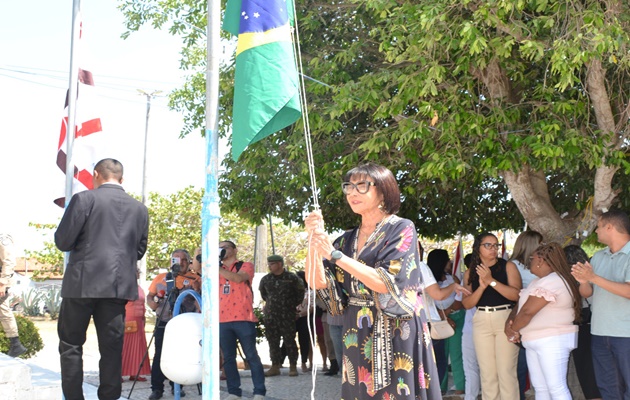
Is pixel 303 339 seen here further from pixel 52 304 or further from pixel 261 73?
pixel 52 304

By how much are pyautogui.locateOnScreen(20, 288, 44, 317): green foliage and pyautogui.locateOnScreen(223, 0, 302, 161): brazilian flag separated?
88.3ft

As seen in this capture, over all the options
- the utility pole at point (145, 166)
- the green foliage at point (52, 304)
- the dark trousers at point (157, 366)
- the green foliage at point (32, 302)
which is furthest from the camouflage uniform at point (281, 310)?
the green foliage at point (32, 302)

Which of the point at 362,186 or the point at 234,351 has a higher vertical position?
the point at 362,186

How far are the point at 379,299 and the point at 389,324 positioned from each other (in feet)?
0.49

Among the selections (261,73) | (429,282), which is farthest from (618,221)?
(261,73)

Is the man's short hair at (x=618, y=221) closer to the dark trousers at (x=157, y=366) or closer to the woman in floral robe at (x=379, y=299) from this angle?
the woman in floral robe at (x=379, y=299)

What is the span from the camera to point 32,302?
29.6m

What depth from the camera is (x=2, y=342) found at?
38.7ft

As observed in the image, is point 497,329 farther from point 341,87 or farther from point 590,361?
point 341,87

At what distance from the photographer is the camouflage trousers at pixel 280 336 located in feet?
39.9

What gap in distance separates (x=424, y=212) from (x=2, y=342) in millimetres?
6853

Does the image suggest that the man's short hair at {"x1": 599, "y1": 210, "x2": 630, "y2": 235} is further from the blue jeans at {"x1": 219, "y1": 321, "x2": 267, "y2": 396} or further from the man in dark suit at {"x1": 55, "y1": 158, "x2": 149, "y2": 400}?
A: the blue jeans at {"x1": 219, "y1": 321, "x2": 267, "y2": 396}

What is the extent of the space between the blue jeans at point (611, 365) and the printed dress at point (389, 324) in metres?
2.92

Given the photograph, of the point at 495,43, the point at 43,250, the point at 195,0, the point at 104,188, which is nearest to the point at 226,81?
the point at 195,0
